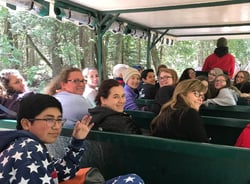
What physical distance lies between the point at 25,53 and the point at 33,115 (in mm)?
7147

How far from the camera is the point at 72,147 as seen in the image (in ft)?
6.06

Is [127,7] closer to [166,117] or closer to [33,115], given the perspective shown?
[166,117]

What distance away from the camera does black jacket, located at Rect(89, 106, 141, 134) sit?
Answer: 218 centimetres

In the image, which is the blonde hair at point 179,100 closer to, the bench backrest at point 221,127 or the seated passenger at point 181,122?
the seated passenger at point 181,122

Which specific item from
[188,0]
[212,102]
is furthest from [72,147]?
[188,0]

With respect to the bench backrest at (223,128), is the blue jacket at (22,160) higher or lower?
higher

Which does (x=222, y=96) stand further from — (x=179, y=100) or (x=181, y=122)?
(x=181, y=122)

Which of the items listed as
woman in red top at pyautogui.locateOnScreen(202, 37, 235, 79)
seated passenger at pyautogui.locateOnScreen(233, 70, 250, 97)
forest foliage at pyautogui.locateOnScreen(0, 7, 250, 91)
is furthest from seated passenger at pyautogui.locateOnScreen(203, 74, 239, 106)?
forest foliage at pyautogui.locateOnScreen(0, 7, 250, 91)

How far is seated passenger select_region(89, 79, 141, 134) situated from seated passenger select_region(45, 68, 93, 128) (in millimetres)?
253

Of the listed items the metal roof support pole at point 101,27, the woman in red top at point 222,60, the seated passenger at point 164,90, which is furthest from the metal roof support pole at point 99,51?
the seated passenger at point 164,90

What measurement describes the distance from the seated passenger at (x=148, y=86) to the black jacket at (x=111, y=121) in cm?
230

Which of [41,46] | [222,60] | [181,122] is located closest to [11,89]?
[181,122]

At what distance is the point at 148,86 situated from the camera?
4.65 meters

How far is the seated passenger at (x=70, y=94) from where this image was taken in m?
2.67
